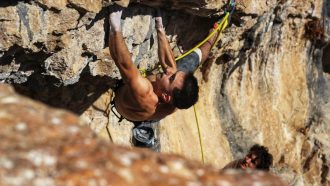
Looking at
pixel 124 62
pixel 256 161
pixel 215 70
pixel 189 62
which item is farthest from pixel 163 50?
pixel 215 70

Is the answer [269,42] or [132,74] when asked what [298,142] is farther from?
[132,74]

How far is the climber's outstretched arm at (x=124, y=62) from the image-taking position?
4836mm

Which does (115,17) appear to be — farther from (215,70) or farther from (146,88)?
(215,70)

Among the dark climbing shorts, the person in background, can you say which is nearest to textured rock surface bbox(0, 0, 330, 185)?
the dark climbing shorts

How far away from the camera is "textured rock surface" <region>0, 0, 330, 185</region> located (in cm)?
506

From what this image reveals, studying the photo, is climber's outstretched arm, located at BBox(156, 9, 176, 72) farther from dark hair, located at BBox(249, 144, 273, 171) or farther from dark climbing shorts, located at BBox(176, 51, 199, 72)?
dark hair, located at BBox(249, 144, 273, 171)

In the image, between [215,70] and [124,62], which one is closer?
[124,62]

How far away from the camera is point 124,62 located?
15.9 ft

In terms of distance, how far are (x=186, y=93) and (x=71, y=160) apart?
2.42 m

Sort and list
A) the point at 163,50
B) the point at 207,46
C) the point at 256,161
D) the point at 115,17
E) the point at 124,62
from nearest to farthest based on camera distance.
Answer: the point at 124,62
the point at 115,17
the point at 163,50
the point at 256,161
the point at 207,46

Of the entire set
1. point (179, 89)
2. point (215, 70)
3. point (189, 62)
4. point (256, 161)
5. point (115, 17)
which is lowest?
point (256, 161)

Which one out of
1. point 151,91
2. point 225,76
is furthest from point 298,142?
point 151,91

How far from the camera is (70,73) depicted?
5484 mm

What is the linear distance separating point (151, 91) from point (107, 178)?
9.04 ft
